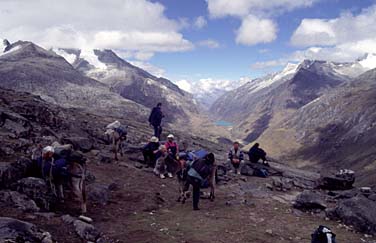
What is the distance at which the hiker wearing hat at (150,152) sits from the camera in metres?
28.1

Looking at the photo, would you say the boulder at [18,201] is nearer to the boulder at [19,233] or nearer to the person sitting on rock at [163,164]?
the boulder at [19,233]

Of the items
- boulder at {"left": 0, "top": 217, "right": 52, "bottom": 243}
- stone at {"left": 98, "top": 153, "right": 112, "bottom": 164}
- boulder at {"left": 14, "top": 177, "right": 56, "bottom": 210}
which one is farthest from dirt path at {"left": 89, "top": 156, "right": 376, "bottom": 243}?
boulder at {"left": 0, "top": 217, "right": 52, "bottom": 243}

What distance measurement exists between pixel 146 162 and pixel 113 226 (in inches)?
483

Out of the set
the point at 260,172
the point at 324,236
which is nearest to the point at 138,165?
the point at 260,172

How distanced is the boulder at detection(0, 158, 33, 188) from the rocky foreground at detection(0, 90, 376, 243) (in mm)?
39

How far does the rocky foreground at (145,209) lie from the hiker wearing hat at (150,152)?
3.08 feet

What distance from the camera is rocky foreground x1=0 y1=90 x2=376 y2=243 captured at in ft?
48.9

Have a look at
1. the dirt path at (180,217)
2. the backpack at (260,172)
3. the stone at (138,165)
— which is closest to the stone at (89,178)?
the dirt path at (180,217)

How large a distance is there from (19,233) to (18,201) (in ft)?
13.3

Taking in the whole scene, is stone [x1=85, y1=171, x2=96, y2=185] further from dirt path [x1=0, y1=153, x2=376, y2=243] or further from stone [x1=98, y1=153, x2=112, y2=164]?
stone [x1=98, y1=153, x2=112, y2=164]

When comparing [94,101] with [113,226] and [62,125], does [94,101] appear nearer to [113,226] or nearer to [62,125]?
[62,125]

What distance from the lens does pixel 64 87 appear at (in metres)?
190

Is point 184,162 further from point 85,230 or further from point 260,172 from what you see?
point 85,230

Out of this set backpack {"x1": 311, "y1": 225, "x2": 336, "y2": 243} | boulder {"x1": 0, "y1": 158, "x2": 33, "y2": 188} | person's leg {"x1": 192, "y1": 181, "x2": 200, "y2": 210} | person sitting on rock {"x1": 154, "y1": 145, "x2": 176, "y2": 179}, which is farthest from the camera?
person sitting on rock {"x1": 154, "y1": 145, "x2": 176, "y2": 179}
